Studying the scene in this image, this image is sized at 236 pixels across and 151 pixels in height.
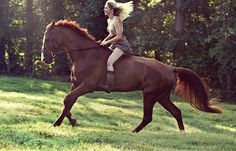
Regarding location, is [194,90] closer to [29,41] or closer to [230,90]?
[230,90]

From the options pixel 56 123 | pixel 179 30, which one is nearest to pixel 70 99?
pixel 56 123

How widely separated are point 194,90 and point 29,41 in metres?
31.1

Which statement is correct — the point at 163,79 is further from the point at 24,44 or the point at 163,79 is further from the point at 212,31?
the point at 24,44

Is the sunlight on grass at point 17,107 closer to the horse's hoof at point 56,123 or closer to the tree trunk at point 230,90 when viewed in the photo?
the horse's hoof at point 56,123

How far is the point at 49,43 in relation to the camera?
41.9 feet

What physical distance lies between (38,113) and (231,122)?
9002 mm

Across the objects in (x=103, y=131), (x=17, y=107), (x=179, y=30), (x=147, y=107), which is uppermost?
(x=179, y=30)

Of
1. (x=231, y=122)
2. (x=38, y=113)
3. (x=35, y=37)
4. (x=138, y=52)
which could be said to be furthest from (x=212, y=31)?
(x=35, y=37)

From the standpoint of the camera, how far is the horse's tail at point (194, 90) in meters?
13.7

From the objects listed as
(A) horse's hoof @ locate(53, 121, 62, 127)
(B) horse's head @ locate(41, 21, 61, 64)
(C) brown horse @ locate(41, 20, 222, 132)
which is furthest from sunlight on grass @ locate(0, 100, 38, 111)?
(A) horse's hoof @ locate(53, 121, 62, 127)

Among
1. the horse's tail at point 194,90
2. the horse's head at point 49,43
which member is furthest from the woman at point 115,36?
the horse's tail at point 194,90

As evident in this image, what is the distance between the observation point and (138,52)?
3278 centimetres

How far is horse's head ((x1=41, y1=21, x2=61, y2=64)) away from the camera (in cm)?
1273

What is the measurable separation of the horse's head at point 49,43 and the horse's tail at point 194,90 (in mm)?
3727
